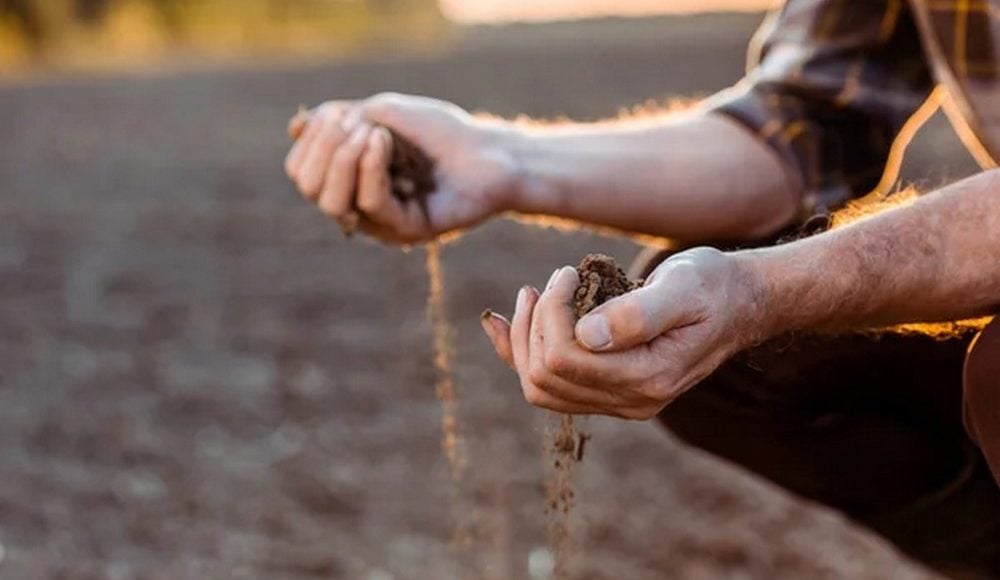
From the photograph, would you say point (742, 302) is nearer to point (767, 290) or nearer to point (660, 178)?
point (767, 290)

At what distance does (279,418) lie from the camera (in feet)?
11.1

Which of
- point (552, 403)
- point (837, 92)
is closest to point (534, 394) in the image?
point (552, 403)

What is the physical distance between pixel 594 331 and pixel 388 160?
615 mm

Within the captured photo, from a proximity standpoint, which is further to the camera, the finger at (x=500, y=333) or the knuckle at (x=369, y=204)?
the knuckle at (x=369, y=204)

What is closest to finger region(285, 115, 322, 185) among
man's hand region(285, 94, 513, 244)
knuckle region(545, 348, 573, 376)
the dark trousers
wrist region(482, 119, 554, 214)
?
man's hand region(285, 94, 513, 244)

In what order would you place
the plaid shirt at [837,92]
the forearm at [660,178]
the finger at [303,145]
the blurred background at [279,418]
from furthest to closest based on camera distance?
the blurred background at [279,418], the plaid shirt at [837,92], the forearm at [660,178], the finger at [303,145]

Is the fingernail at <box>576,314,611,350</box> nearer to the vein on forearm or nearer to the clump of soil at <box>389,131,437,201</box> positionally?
the vein on forearm

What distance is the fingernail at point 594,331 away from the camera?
3.97 ft

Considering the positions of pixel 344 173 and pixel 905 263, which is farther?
pixel 344 173

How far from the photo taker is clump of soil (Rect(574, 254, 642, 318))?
1257mm

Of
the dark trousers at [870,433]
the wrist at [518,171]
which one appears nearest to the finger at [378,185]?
the wrist at [518,171]

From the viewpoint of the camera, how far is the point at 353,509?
2.82 meters

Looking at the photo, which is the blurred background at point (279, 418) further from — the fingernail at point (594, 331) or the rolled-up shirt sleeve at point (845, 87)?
the fingernail at point (594, 331)

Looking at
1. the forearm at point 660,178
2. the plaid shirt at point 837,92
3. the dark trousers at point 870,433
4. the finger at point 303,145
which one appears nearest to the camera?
the dark trousers at point 870,433
